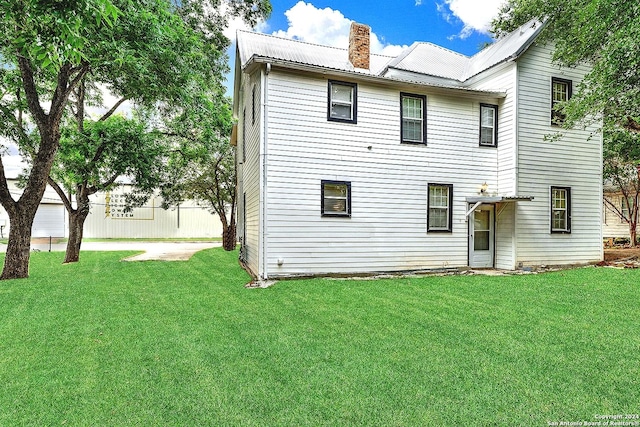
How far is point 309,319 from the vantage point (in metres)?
5.42

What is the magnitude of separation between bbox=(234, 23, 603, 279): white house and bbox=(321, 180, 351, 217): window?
3 cm

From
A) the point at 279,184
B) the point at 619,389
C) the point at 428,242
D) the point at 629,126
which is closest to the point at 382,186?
the point at 428,242

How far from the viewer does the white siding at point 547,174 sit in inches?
416

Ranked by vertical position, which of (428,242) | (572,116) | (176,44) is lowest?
(428,242)

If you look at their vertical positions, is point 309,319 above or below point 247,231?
below

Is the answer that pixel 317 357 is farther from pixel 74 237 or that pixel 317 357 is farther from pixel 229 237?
pixel 229 237

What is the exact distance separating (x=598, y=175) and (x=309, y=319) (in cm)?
1141

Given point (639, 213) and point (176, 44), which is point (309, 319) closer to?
point (176, 44)

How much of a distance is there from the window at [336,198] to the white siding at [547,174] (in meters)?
5.28

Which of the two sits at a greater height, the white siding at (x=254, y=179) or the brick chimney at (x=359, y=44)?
the brick chimney at (x=359, y=44)

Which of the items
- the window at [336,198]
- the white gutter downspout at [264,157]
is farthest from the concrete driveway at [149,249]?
the window at [336,198]

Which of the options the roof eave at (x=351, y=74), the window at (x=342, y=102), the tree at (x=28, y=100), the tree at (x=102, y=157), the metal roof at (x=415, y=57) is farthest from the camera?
the tree at (x=102, y=157)

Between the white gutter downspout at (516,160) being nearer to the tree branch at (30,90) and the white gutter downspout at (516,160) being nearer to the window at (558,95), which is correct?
the window at (558,95)

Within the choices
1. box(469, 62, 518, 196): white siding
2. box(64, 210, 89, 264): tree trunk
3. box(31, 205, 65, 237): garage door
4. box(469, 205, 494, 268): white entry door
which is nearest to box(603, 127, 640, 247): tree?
box(469, 62, 518, 196): white siding
